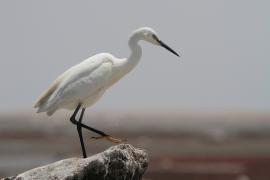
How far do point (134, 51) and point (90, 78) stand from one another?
711mm

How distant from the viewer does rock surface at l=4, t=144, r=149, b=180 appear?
12.2 meters

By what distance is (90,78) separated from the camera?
48.2 feet

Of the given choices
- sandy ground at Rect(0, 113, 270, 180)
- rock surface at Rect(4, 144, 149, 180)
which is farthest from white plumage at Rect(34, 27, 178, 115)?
sandy ground at Rect(0, 113, 270, 180)

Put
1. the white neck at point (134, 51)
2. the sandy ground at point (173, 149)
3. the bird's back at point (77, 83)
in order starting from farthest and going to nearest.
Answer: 1. the sandy ground at point (173, 149)
2. the white neck at point (134, 51)
3. the bird's back at point (77, 83)

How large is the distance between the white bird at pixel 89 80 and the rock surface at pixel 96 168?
5.98 ft

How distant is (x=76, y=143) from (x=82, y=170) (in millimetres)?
36082

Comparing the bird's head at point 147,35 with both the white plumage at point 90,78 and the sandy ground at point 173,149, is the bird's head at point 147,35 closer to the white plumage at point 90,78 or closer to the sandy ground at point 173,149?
the white plumage at point 90,78

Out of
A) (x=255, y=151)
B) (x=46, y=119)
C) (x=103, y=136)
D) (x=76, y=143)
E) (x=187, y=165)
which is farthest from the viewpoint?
(x=46, y=119)

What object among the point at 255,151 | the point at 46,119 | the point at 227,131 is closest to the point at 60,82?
the point at 255,151

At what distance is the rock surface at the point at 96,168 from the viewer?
40.0 ft

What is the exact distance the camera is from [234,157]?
4250cm

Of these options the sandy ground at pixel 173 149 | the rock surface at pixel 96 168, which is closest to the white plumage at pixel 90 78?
the rock surface at pixel 96 168

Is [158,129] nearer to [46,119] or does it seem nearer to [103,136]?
[46,119]

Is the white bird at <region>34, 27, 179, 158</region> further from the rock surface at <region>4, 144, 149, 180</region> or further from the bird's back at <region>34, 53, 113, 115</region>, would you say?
the rock surface at <region>4, 144, 149, 180</region>
